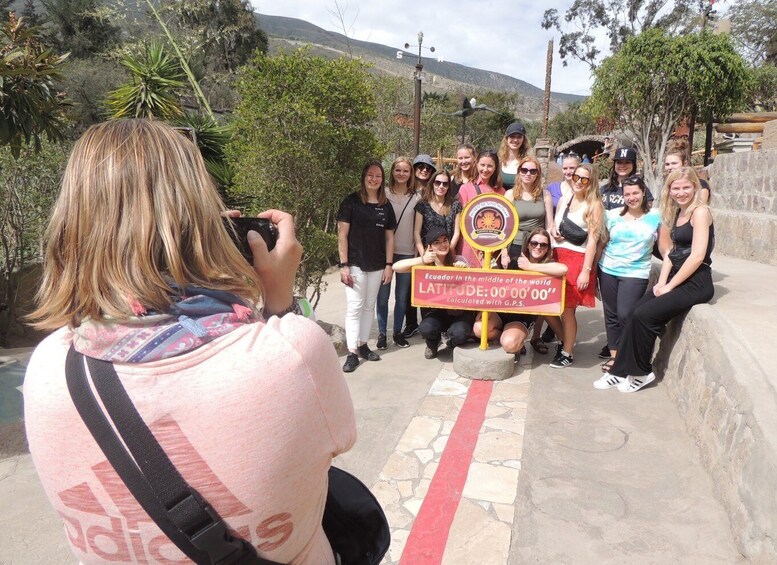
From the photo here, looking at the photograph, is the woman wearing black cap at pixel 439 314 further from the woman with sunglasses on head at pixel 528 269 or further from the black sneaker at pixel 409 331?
the black sneaker at pixel 409 331

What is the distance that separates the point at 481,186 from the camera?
526 centimetres

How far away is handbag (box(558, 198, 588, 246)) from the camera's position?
189 inches

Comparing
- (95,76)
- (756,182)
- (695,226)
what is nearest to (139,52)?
(695,226)

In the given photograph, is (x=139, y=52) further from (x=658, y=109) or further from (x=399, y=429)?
(x=658, y=109)

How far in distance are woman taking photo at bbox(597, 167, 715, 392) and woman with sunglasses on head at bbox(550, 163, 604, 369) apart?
0.53 metres

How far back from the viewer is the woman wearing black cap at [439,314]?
16.6 feet

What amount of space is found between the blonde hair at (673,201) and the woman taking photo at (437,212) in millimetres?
1731

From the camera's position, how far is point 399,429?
3.92 m

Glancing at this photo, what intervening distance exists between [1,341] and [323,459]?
10.1m

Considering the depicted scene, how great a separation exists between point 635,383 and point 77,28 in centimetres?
3195

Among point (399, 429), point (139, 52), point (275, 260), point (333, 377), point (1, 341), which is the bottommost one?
point (1, 341)

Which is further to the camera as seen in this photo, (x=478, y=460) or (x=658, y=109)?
(x=658, y=109)

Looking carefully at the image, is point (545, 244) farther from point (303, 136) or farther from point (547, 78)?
point (547, 78)

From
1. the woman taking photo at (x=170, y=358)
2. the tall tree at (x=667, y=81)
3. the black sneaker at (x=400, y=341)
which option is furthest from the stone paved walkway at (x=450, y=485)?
the tall tree at (x=667, y=81)
